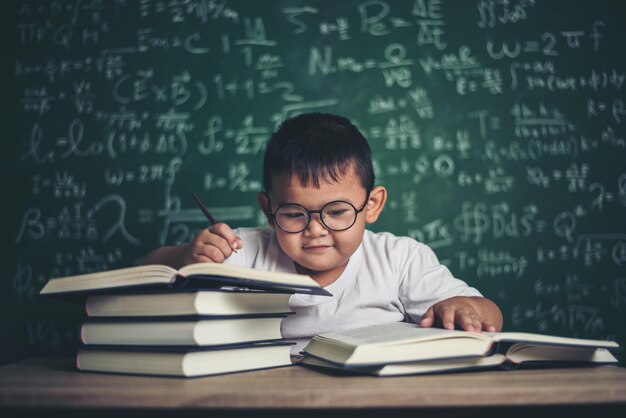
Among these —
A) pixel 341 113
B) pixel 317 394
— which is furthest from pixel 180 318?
pixel 341 113

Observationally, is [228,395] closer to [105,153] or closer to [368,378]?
[368,378]

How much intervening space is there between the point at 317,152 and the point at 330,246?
0.84 ft

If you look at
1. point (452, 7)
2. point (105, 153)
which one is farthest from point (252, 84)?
point (452, 7)

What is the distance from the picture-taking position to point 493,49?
267 cm

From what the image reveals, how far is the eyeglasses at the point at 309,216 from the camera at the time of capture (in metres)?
1.47

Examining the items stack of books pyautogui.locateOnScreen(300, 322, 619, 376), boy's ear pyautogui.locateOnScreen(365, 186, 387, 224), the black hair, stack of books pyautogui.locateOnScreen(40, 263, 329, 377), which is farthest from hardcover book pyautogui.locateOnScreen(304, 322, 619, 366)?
boy's ear pyautogui.locateOnScreen(365, 186, 387, 224)

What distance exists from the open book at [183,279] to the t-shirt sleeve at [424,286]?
2.33ft

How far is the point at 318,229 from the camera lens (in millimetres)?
1459

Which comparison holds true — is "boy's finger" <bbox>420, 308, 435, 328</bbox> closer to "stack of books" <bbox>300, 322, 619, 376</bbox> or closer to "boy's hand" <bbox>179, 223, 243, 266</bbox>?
"stack of books" <bbox>300, 322, 619, 376</bbox>

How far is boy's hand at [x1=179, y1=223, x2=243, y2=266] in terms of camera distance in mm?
1313

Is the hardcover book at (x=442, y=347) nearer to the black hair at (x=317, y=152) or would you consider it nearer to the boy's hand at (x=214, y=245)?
the boy's hand at (x=214, y=245)

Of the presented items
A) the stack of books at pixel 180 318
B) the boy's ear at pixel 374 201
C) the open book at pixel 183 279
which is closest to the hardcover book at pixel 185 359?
the stack of books at pixel 180 318

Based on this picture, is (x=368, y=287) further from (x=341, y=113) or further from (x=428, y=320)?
(x=341, y=113)

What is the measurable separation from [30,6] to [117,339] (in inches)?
96.9
